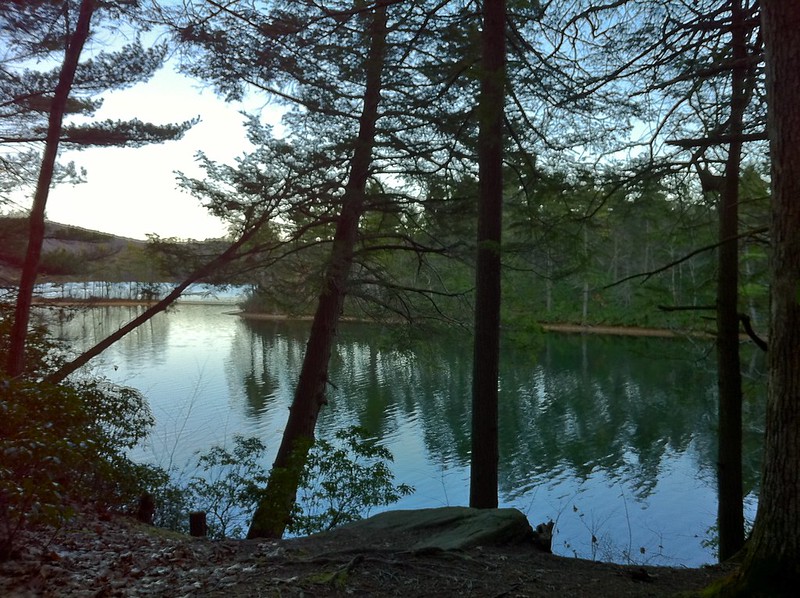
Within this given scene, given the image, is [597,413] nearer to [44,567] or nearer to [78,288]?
[78,288]

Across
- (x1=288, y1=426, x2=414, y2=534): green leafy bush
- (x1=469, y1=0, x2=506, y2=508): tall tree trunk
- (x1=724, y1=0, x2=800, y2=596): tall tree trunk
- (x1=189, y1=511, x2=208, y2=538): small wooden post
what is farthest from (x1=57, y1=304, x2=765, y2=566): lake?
(x1=724, y1=0, x2=800, y2=596): tall tree trunk

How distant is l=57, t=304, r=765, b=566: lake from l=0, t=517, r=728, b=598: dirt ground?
95.9 inches

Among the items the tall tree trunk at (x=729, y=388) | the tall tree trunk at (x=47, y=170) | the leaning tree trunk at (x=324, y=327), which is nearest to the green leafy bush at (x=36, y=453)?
the leaning tree trunk at (x=324, y=327)

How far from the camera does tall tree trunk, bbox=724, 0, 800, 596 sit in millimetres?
2514

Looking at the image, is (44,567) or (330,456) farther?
(330,456)

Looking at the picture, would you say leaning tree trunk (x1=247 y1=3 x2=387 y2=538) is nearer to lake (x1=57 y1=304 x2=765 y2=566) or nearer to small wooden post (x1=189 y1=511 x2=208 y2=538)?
small wooden post (x1=189 y1=511 x2=208 y2=538)

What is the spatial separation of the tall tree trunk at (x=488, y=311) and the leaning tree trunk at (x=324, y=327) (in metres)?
1.63

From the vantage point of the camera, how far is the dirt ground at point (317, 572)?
3105 mm

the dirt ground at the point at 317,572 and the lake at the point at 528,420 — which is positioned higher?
the dirt ground at the point at 317,572

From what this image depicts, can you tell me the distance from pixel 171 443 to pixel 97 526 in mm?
7019

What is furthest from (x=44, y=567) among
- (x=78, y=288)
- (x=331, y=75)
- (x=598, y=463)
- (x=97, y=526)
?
(x=598, y=463)

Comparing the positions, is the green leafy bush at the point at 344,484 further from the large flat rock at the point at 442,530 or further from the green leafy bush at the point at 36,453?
the green leafy bush at the point at 36,453

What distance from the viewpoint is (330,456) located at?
675cm

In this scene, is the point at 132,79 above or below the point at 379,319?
above
